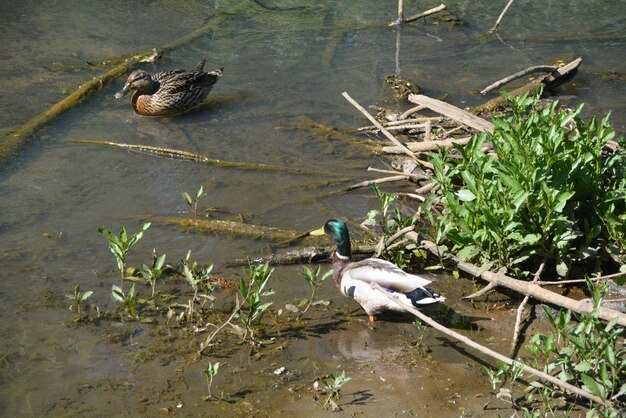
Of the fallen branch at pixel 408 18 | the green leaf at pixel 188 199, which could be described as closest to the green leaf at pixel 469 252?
the green leaf at pixel 188 199

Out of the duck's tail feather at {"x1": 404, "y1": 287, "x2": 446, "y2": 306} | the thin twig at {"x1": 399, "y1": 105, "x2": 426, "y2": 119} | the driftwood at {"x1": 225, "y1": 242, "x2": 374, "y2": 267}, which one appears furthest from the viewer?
the thin twig at {"x1": 399, "y1": 105, "x2": 426, "y2": 119}

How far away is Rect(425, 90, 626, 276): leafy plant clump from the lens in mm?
5762

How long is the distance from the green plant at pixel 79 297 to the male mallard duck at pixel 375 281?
70.1 inches

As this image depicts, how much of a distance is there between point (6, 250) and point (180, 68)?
445cm

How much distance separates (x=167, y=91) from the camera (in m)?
9.42

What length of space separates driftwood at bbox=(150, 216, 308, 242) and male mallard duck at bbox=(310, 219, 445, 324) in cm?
79

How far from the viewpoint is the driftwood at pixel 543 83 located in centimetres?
923

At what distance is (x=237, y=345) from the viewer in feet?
18.4

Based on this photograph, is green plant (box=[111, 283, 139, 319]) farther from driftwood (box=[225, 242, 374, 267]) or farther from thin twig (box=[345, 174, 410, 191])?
thin twig (box=[345, 174, 410, 191])

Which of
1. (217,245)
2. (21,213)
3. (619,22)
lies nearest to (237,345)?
(217,245)

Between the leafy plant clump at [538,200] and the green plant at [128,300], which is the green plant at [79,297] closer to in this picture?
the green plant at [128,300]

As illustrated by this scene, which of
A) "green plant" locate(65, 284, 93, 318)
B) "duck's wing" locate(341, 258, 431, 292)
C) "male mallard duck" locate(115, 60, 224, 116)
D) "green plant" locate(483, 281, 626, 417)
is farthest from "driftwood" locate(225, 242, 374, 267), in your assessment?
"male mallard duck" locate(115, 60, 224, 116)

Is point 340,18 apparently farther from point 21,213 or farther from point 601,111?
point 21,213

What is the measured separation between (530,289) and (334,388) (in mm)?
1642
